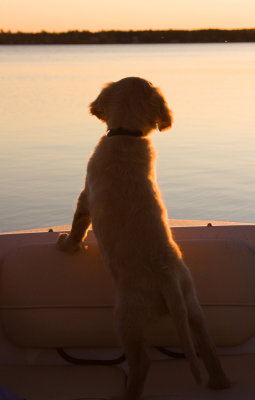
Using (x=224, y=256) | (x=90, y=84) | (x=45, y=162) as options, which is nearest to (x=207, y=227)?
(x=224, y=256)

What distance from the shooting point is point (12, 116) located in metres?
13.3

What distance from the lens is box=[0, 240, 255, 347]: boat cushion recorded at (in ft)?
9.77

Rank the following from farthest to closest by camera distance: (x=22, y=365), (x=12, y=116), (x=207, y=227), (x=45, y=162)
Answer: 1. (x=12, y=116)
2. (x=45, y=162)
3. (x=207, y=227)
4. (x=22, y=365)

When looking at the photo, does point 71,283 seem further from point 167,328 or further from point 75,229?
point 167,328

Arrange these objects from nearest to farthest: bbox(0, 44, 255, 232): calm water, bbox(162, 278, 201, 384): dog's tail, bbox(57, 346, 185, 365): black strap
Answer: bbox(162, 278, 201, 384): dog's tail → bbox(57, 346, 185, 365): black strap → bbox(0, 44, 255, 232): calm water

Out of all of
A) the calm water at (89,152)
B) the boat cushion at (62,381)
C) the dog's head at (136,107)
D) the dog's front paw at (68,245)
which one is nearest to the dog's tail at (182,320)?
the boat cushion at (62,381)

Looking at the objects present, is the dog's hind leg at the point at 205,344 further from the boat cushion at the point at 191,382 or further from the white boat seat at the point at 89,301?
the white boat seat at the point at 89,301

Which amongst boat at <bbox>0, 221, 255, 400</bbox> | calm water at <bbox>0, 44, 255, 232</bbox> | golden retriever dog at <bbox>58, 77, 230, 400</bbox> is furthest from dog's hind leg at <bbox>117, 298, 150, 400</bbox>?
calm water at <bbox>0, 44, 255, 232</bbox>

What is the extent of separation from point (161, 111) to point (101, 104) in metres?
0.27

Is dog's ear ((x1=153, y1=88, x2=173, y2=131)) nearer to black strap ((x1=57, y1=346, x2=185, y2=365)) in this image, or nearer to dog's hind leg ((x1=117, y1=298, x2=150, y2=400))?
dog's hind leg ((x1=117, y1=298, x2=150, y2=400))

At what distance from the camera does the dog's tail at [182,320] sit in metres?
2.47

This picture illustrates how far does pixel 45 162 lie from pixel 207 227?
587cm

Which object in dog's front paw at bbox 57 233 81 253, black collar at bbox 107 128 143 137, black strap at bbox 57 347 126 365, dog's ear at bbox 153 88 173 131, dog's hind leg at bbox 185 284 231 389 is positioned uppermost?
dog's ear at bbox 153 88 173 131

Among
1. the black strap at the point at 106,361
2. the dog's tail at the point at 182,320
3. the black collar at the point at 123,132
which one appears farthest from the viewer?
the black strap at the point at 106,361
